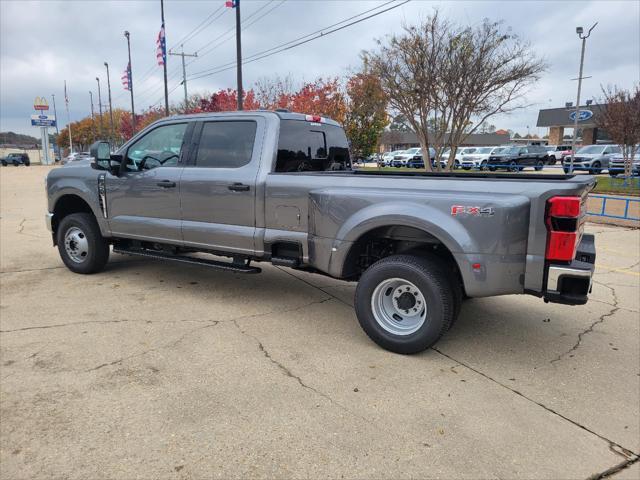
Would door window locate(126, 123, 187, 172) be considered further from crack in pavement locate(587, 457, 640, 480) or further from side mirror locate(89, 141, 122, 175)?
crack in pavement locate(587, 457, 640, 480)

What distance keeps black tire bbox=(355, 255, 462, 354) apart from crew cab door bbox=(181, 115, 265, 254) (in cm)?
138

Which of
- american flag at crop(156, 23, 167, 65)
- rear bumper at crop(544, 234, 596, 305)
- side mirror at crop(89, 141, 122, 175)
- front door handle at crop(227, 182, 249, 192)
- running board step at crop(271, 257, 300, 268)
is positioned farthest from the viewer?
american flag at crop(156, 23, 167, 65)

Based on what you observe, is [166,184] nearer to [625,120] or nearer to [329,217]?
[329,217]

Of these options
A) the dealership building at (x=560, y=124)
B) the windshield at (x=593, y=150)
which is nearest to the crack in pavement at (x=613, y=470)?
the windshield at (x=593, y=150)

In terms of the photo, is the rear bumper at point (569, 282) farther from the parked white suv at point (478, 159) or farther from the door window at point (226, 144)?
the parked white suv at point (478, 159)

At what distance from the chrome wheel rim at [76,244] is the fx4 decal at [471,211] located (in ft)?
15.7

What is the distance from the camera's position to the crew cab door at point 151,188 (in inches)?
211

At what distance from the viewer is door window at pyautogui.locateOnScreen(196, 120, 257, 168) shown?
16.2 feet

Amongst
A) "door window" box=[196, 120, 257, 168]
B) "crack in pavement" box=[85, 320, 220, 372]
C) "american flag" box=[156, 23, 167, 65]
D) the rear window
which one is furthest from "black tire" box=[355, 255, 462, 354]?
"american flag" box=[156, 23, 167, 65]

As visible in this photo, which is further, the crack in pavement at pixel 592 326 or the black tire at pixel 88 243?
the black tire at pixel 88 243

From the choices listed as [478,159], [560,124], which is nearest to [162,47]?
[478,159]

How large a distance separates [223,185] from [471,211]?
2.51 meters

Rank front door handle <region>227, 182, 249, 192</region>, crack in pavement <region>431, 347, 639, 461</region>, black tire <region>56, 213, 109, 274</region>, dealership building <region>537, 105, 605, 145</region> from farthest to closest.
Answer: dealership building <region>537, 105, 605, 145</region>, black tire <region>56, 213, 109, 274</region>, front door handle <region>227, 182, 249, 192</region>, crack in pavement <region>431, 347, 639, 461</region>

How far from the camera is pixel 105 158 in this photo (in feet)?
18.7
